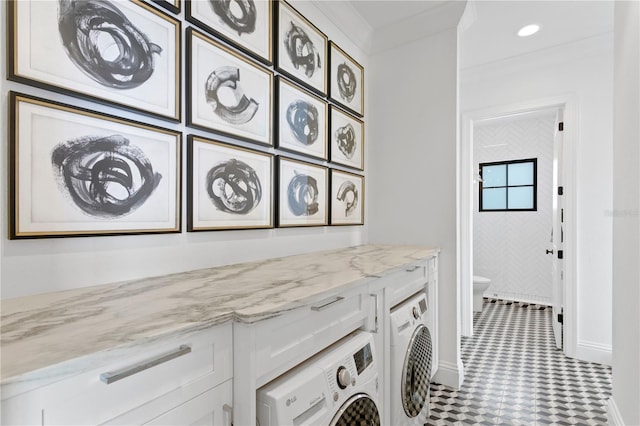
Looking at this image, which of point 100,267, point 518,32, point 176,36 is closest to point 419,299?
point 100,267

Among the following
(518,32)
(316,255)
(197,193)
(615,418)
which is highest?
(518,32)

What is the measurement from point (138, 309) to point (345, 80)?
83.5 inches

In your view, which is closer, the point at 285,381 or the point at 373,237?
the point at 285,381

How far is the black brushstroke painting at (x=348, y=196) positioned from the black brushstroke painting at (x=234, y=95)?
93cm

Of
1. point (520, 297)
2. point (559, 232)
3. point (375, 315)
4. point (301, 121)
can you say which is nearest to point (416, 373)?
point (375, 315)

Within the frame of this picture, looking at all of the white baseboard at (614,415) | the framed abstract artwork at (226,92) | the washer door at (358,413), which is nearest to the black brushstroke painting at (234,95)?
the framed abstract artwork at (226,92)

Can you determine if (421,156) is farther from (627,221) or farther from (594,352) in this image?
(594,352)

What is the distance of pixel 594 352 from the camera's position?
2.67 m

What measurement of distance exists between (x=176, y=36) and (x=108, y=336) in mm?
1164

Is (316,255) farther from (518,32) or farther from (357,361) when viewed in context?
(518,32)

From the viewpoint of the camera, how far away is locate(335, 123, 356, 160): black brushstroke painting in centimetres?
234

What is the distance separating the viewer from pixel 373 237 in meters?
2.70

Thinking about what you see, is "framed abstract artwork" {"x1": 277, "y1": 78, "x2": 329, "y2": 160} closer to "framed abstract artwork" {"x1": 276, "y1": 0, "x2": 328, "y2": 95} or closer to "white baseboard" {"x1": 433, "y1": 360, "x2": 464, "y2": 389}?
Result: "framed abstract artwork" {"x1": 276, "y1": 0, "x2": 328, "y2": 95}

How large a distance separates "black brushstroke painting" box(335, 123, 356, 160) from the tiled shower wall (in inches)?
101
